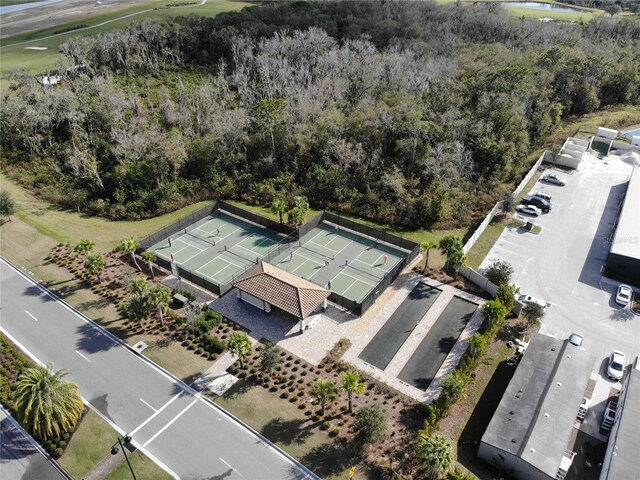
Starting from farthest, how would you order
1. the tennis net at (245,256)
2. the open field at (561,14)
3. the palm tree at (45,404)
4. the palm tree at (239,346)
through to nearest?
the open field at (561,14), the tennis net at (245,256), the palm tree at (239,346), the palm tree at (45,404)

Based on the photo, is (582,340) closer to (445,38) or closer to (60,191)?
(60,191)

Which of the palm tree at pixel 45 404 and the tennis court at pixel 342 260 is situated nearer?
the palm tree at pixel 45 404

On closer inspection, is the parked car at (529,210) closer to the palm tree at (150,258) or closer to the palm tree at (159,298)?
the palm tree at (159,298)

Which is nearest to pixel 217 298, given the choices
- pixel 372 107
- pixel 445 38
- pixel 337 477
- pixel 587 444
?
pixel 337 477

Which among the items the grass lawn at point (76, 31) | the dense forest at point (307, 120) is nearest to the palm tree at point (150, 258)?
the dense forest at point (307, 120)

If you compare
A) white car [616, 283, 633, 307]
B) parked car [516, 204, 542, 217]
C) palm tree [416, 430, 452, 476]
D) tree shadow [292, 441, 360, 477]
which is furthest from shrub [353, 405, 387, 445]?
parked car [516, 204, 542, 217]

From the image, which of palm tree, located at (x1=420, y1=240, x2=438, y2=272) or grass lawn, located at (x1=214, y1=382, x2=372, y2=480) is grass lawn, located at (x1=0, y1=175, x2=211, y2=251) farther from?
palm tree, located at (x1=420, y1=240, x2=438, y2=272)

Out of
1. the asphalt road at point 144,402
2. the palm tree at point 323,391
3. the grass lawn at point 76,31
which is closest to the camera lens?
the asphalt road at point 144,402
